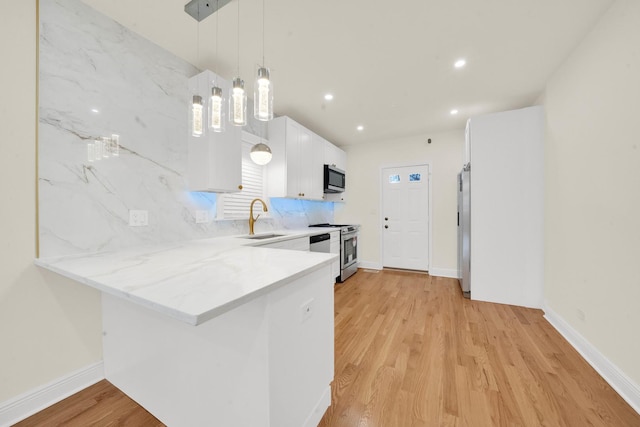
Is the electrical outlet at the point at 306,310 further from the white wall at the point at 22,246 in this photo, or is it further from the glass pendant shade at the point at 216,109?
the white wall at the point at 22,246

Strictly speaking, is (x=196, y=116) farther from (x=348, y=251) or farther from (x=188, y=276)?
(x=348, y=251)

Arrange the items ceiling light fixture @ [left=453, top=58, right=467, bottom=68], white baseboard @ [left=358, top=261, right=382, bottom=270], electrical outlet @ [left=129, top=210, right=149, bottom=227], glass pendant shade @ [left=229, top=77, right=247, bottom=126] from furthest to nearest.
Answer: white baseboard @ [left=358, top=261, right=382, bottom=270] < ceiling light fixture @ [left=453, top=58, right=467, bottom=68] < electrical outlet @ [left=129, top=210, right=149, bottom=227] < glass pendant shade @ [left=229, top=77, right=247, bottom=126]

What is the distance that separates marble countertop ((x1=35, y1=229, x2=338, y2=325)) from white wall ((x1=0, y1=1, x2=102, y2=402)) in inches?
6.0

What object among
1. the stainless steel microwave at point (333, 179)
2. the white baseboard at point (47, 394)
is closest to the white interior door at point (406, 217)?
the stainless steel microwave at point (333, 179)

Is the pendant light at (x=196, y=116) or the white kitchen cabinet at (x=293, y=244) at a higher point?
the pendant light at (x=196, y=116)

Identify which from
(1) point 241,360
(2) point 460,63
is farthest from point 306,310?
(2) point 460,63

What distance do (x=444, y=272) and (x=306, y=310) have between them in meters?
3.98

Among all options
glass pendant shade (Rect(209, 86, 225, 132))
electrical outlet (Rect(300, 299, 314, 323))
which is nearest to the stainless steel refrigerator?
electrical outlet (Rect(300, 299, 314, 323))

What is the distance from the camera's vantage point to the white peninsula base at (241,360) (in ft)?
3.13

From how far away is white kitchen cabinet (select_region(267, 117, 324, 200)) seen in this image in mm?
3303

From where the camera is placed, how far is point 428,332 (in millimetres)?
2328

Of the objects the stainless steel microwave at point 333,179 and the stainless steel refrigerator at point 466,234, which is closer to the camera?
the stainless steel refrigerator at point 466,234

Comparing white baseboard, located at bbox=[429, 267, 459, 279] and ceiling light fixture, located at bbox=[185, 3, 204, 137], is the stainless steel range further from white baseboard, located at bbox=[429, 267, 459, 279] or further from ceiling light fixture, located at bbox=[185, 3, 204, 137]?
ceiling light fixture, located at bbox=[185, 3, 204, 137]

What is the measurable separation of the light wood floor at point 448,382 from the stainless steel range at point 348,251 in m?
1.41
